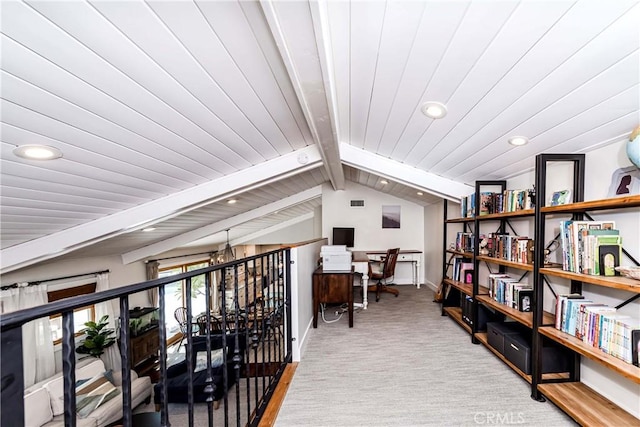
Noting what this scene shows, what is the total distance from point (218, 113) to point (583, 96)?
2.07m

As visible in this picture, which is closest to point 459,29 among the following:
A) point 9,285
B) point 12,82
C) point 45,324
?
point 12,82

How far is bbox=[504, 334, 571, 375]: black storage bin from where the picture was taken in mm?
2246

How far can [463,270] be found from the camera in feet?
12.7

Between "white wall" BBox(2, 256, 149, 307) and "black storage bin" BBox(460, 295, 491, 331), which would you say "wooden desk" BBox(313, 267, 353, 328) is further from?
"white wall" BBox(2, 256, 149, 307)

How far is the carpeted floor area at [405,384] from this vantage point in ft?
6.52

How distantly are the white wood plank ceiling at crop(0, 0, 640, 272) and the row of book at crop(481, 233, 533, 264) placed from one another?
69cm

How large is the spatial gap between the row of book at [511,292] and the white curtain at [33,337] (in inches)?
195

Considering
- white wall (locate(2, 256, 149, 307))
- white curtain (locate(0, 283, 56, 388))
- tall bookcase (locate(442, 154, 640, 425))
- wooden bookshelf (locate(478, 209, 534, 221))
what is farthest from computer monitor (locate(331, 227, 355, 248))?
Answer: white curtain (locate(0, 283, 56, 388))

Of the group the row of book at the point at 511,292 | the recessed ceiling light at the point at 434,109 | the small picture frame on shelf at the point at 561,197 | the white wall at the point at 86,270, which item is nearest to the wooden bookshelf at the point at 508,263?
the row of book at the point at 511,292

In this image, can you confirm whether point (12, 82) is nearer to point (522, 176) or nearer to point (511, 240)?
point (511, 240)

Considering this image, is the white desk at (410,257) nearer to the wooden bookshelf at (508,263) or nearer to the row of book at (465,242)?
the row of book at (465,242)

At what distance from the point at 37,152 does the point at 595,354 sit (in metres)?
3.31

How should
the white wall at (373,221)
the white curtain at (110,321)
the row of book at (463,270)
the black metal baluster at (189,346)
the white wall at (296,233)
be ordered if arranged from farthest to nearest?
the white wall at (296,233) → the white wall at (373,221) → the white curtain at (110,321) → the row of book at (463,270) → the black metal baluster at (189,346)

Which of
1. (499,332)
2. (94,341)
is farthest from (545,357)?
(94,341)
